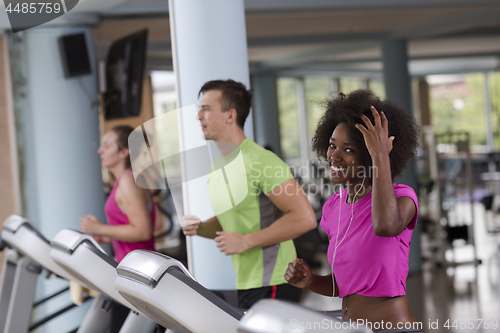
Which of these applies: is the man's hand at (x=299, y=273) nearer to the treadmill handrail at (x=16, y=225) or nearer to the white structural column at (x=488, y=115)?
the treadmill handrail at (x=16, y=225)

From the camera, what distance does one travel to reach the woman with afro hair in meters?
1.21

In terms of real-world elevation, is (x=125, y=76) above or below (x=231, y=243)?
above

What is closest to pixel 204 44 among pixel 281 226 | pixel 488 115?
pixel 281 226

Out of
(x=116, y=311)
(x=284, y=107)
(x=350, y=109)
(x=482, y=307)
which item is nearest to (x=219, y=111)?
(x=350, y=109)

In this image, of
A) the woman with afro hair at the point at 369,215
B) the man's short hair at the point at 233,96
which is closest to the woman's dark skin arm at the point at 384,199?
the woman with afro hair at the point at 369,215

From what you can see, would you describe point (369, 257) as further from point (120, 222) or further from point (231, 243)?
point (120, 222)

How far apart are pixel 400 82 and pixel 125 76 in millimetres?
3071

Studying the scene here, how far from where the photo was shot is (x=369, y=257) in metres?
1.29

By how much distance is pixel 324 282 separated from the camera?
57.7 inches

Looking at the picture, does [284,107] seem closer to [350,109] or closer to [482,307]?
[482,307]

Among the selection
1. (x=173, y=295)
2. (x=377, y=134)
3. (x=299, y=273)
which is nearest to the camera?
(x=173, y=295)

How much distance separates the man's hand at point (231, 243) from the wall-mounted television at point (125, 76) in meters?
2.16

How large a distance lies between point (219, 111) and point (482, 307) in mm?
3519

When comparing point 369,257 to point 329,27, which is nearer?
point 369,257
